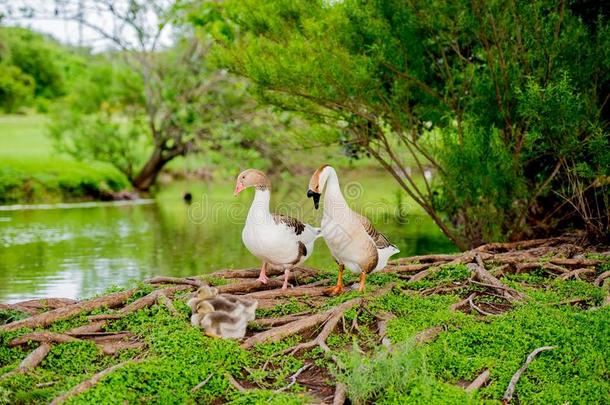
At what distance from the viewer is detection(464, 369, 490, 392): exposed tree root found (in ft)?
19.2

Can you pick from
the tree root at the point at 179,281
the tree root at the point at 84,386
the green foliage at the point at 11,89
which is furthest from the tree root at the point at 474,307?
the green foliage at the point at 11,89

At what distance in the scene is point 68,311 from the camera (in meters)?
7.33

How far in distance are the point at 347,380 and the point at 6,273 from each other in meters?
9.82

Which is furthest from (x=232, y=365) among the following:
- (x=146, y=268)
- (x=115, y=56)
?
(x=115, y=56)

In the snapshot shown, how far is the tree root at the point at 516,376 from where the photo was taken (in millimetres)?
5785

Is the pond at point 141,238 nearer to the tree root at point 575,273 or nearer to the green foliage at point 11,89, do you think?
the tree root at point 575,273

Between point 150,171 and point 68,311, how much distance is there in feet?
78.3

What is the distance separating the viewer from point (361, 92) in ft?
38.8

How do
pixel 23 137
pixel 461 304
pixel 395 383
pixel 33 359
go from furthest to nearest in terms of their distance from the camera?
1. pixel 23 137
2. pixel 461 304
3. pixel 33 359
4. pixel 395 383

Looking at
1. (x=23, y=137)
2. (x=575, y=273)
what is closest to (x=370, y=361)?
(x=575, y=273)

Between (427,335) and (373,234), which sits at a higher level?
(373,234)

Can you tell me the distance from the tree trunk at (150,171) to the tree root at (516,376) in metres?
24.8

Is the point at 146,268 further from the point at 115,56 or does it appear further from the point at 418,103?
the point at 115,56

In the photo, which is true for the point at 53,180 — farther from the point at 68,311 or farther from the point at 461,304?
the point at 461,304
